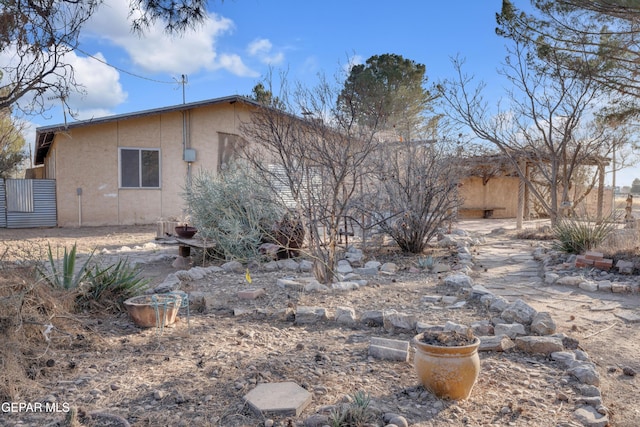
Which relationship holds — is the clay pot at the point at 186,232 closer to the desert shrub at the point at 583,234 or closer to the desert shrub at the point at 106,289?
the desert shrub at the point at 106,289

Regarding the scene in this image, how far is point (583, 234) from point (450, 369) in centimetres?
602

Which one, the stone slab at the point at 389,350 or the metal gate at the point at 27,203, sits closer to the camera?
the stone slab at the point at 389,350

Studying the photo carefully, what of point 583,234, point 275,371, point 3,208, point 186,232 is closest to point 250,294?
point 275,371

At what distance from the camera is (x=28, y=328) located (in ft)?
9.97

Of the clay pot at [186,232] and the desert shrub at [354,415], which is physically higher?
the clay pot at [186,232]

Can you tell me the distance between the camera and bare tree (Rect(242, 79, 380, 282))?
5148 mm

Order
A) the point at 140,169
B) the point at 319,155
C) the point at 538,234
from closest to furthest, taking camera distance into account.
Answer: the point at 319,155
the point at 538,234
the point at 140,169

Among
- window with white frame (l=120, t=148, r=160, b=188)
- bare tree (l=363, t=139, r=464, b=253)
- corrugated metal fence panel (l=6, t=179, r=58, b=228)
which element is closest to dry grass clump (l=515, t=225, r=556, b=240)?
bare tree (l=363, t=139, r=464, b=253)

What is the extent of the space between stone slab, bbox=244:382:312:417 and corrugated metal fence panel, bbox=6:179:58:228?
461 inches

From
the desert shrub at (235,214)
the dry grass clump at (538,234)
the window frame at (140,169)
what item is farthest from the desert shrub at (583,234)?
the window frame at (140,169)

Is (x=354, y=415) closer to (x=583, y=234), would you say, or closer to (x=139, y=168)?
(x=583, y=234)

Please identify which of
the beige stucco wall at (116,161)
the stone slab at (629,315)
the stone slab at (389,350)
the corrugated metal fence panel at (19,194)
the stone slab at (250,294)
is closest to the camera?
the stone slab at (389,350)

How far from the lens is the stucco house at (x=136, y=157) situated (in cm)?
1195

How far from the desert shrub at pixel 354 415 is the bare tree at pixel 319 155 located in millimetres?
Result: 2893
